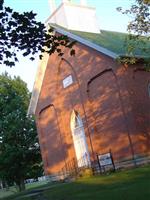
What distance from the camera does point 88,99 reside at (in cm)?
2841

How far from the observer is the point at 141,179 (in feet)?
55.4

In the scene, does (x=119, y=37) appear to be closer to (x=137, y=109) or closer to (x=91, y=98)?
(x=91, y=98)

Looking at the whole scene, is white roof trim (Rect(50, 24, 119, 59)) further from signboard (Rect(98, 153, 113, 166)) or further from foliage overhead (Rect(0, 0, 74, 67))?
foliage overhead (Rect(0, 0, 74, 67))

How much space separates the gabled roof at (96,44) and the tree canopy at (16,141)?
726 centimetres

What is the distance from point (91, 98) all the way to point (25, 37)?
1953 cm

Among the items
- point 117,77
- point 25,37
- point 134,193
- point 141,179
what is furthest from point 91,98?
point 25,37

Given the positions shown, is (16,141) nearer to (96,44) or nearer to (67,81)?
(67,81)

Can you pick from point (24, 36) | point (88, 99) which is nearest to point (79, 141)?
point (88, 99)

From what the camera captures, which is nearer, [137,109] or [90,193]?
[90,193]

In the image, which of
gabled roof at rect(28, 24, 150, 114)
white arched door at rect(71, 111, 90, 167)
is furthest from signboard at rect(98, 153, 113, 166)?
gabled roof at rect(28, 24, 150, 114)

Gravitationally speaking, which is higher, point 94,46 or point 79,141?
point 94,46

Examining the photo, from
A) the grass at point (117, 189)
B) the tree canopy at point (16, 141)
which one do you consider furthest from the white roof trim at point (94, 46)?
the tree canopy at point (16, 141)

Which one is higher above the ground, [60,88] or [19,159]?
[60,88]

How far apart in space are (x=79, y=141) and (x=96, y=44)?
24.3 ft
